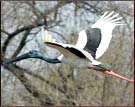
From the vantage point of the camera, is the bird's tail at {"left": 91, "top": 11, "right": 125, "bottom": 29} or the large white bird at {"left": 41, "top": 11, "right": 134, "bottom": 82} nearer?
the large white bird at {"left": 41, "top": 11, "right": 134, "bottom": 82}

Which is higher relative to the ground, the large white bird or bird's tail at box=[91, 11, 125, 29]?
bird's tail at box=[91, 11, 125, 29]

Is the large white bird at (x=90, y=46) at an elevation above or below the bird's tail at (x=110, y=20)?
below

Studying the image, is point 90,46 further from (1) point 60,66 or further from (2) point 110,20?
(1) point 60,66

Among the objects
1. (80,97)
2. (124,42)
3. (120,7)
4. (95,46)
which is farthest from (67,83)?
(95,46)

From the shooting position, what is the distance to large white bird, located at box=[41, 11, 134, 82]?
2.97m

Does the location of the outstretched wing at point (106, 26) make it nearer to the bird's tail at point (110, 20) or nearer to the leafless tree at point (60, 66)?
the bird's tail at point (110, 20)

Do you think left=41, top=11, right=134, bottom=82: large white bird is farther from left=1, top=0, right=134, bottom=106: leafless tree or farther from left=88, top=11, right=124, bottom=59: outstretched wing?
left=1, top=0, right=134, bottom=106: leafless tree

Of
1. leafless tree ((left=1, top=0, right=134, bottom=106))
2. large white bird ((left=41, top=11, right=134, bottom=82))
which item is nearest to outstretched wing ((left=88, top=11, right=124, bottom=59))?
large white bird ((left=41, top=11, right=134, bottom=82))

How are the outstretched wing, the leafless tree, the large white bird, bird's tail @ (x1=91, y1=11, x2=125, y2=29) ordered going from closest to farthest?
the large white bird
the outstretched wing
bird's tail @ (x1=91, y1=11, x2=125, y2=29)
the leafless tree

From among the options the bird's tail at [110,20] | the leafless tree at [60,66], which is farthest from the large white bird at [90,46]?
the leafless tree at [60,66]

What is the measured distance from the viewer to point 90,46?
349 cm

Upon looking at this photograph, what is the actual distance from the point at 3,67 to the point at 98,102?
1.79 m

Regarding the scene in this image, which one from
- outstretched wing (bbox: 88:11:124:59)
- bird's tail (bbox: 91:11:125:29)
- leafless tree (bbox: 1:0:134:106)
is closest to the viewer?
outstretched wing (bbox: 88:11:124:59)

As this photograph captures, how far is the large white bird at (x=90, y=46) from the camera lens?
297 centimetres
